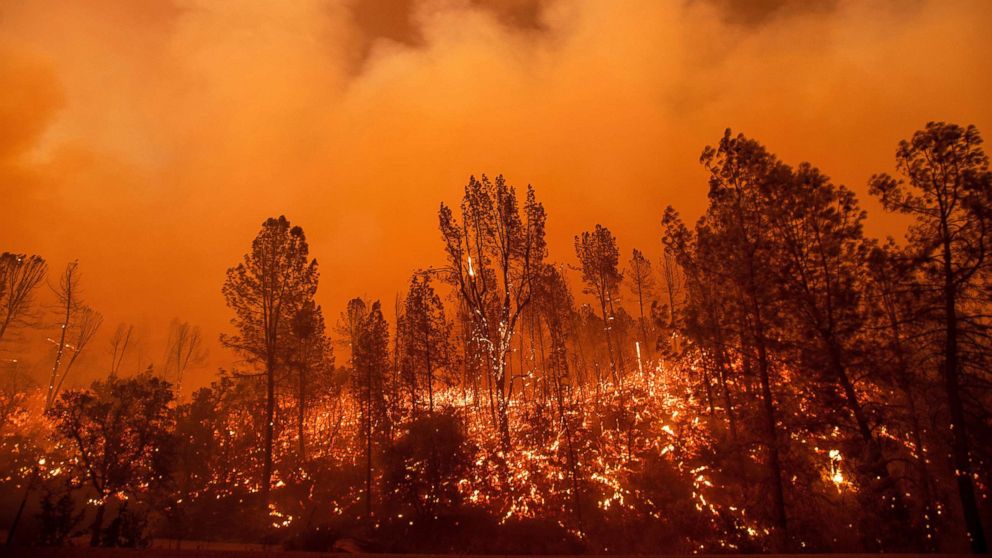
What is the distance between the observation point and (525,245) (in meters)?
33.8

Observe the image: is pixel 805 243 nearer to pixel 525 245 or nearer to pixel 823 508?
pixel 823 508

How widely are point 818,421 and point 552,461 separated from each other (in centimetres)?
1603

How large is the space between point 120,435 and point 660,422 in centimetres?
2893

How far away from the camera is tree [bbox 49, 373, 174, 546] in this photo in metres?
19.8

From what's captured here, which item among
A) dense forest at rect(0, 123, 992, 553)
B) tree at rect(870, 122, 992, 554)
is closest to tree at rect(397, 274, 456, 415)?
dense forest at rect(0, 123, 992, 553)

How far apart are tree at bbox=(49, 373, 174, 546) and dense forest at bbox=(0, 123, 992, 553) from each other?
11cm

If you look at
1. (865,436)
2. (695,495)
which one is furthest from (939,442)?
(695,495)

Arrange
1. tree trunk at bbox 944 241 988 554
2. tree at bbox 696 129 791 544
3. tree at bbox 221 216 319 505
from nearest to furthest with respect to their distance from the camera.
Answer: tree trunk at bbox 944 241 988 554 < tree at bbox 696 129 791 544 < tree at bbox 221 216 319 505

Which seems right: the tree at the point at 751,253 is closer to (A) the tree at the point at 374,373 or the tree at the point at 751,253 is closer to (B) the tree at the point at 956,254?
(B) the tree at the point at 956,254

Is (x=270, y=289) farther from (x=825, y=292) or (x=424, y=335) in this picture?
(x=825, y=292)

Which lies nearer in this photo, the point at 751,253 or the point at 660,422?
the point at 751,253

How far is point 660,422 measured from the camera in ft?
107

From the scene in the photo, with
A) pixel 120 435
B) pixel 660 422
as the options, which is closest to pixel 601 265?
pixel 660 422

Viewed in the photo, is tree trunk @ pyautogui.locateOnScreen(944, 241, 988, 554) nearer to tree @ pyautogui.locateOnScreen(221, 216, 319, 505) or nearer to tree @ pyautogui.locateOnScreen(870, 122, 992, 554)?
tree @ pyautogui.locateOnScreen(870, 122, 992, 554)
